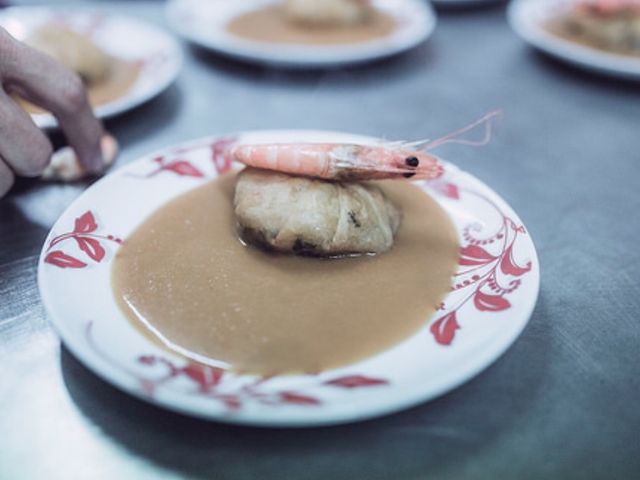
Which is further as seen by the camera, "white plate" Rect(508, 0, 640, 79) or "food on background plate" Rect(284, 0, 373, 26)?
"food on background plate" Rect(284, 0, 373, 26)

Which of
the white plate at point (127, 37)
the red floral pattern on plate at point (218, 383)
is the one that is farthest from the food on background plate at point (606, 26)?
the red floral pattern on plate at point (218, 383)

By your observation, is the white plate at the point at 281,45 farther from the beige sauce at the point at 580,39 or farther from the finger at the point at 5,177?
the finger at the point at 5,177

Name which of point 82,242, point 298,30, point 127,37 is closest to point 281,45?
point 298,30

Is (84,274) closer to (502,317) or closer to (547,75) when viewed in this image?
(502,317)

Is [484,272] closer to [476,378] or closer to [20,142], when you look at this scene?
[476,378]

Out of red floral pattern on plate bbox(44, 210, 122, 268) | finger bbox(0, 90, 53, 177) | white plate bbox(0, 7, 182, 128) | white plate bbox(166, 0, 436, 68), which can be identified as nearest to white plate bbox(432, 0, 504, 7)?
white plate bbox(166, 0, 436, 68)

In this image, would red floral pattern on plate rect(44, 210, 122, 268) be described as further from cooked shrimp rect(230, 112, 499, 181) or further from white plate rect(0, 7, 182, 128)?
white plate rect(0, 7, 182, 128)

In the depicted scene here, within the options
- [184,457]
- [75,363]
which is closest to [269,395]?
[184,457]
